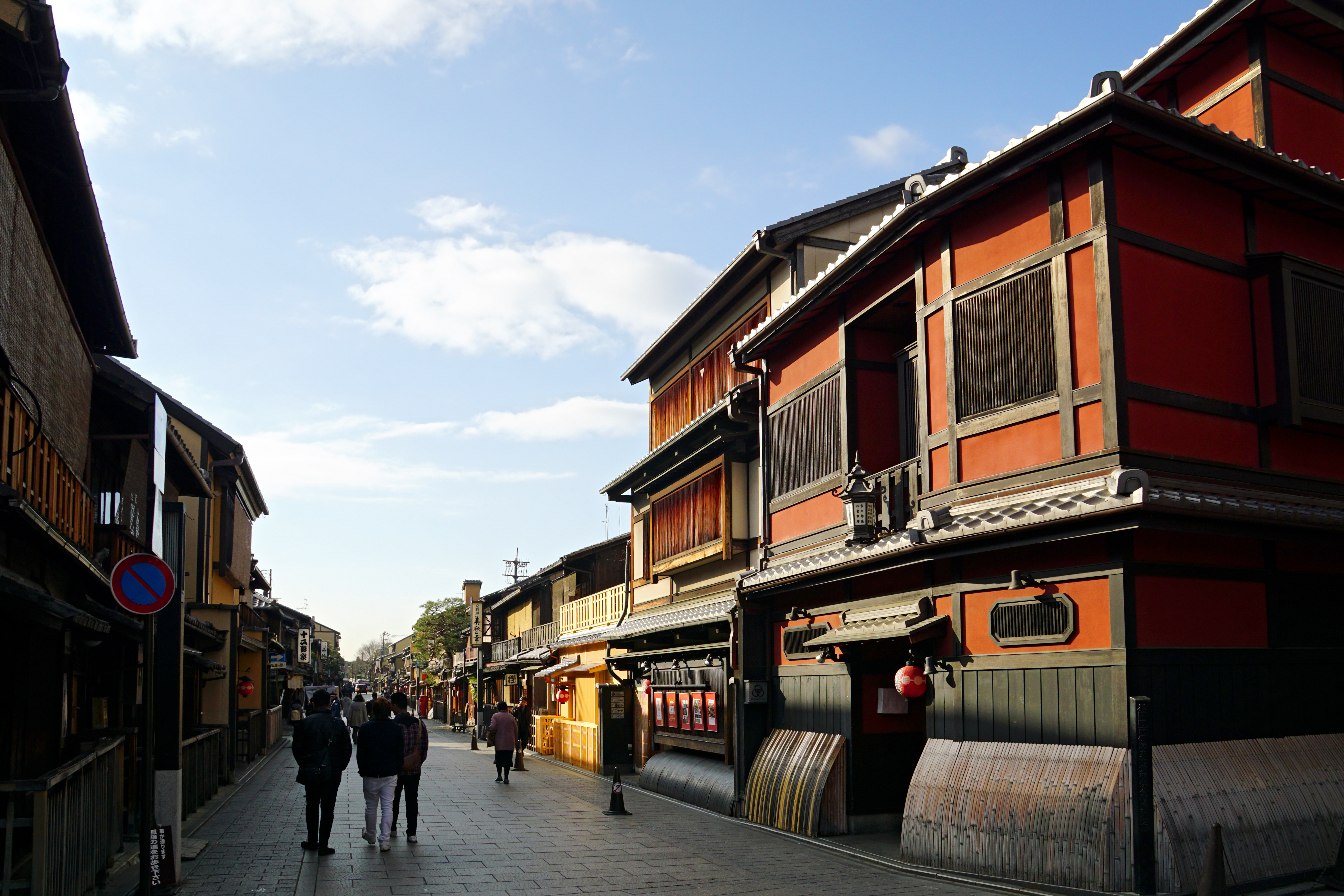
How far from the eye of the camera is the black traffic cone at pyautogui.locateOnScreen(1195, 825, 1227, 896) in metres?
8.55

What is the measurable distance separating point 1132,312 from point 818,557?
5.67 metres

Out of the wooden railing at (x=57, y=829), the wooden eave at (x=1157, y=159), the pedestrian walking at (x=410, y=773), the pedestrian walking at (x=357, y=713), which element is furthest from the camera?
the pedestrian walking at (x=357, y=713)

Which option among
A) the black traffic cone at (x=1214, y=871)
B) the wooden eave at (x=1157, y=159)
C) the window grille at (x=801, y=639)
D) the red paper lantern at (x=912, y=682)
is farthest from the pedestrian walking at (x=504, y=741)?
the black traffic cone at (x=1214, y=871)

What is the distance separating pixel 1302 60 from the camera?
13.6 metres

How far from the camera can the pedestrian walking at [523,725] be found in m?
28.6

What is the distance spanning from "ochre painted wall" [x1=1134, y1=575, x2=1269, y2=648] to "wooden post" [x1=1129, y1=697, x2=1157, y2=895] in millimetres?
625

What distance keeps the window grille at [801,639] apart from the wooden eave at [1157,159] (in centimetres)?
561

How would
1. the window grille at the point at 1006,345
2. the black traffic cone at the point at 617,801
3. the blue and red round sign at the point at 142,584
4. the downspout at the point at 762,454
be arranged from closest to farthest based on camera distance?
the blue and red round sign at the point at 142,584
the window grille at the point at 1006,345
the black traffic cone at the point at 617,801
the downspout at the point at 762,454

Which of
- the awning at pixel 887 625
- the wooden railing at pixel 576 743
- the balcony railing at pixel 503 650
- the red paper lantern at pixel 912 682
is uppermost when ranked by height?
the awning at pixel 887 625

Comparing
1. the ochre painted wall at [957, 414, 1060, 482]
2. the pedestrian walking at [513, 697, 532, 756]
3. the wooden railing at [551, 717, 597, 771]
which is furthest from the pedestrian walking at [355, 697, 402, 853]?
the wooden railing at [551, 717, 597, 771]

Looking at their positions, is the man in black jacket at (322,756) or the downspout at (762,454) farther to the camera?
the downspout at (762,454)

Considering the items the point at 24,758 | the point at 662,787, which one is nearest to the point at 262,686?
the point at 662,787

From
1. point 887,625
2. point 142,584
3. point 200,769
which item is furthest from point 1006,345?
point 200,769

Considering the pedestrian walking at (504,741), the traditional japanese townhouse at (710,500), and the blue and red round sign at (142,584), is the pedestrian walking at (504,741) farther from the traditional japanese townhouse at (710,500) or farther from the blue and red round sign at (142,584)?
→ the blue and red round sign at (142,584)
